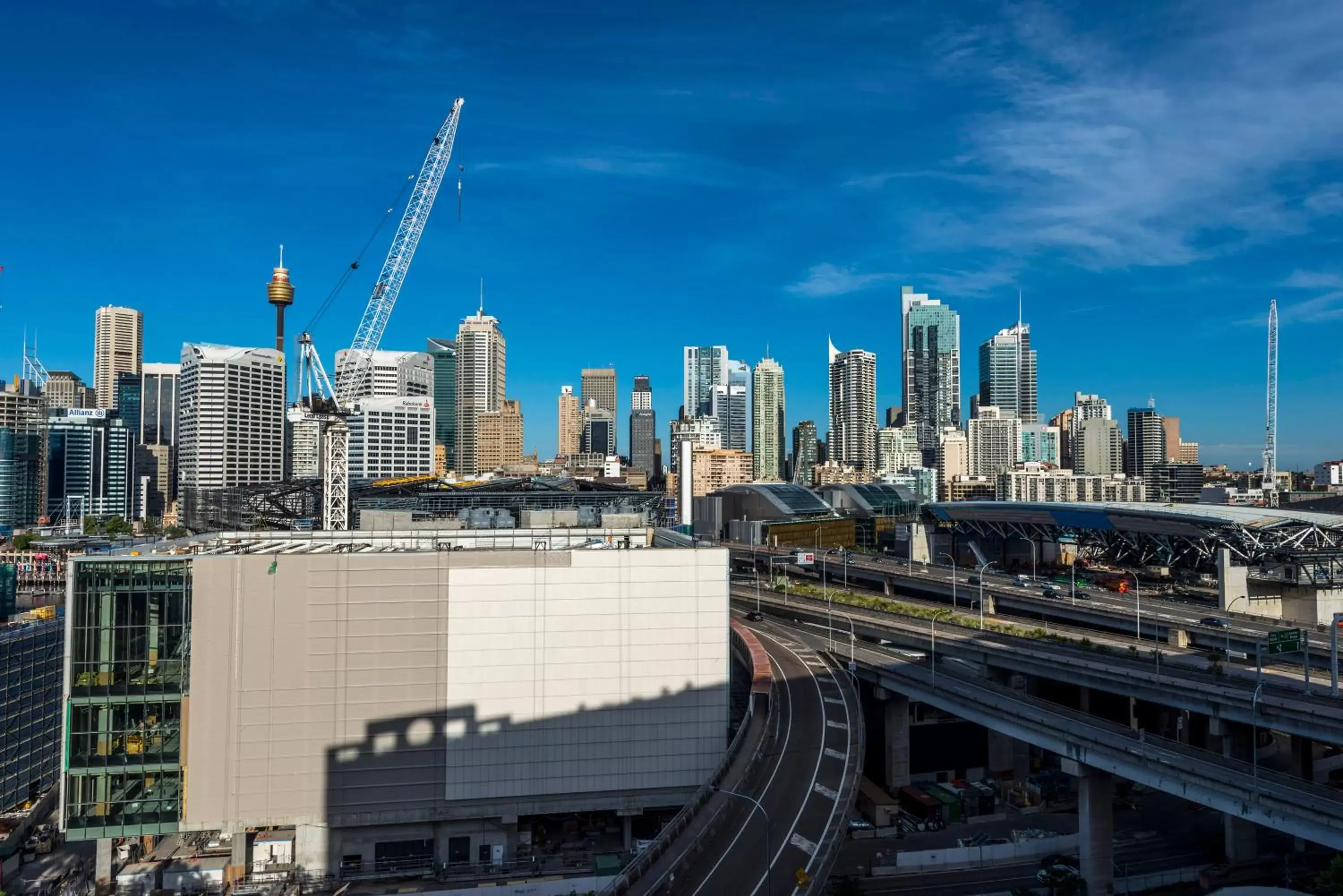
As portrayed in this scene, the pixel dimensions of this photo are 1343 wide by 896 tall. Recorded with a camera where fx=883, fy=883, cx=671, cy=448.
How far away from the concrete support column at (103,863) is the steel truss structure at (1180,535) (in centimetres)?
10571

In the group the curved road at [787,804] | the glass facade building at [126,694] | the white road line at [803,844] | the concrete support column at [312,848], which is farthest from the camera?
the concrete support column at [312,848]

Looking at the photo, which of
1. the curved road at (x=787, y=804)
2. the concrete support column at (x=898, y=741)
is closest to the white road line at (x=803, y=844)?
the curved road at (x=787, y=804)

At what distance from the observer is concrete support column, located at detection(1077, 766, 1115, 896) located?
47.6 metres

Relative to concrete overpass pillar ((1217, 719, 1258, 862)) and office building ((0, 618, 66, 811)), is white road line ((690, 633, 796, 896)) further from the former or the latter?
office building ((0, 618, 66, 811))

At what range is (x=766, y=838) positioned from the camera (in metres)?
42.2

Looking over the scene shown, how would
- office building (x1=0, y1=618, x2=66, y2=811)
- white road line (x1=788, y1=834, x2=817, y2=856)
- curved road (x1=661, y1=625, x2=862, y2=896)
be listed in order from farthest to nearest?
1. office building (x1=0, y1=618, x2=66, y2=811)
2. white road line (x1=788, y1=834, x2=817, y2=856)
3. curved road (x1=661, y1=625, x2=862, y2=896)

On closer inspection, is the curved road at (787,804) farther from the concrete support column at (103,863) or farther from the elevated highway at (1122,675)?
the concrete support column at (103,863)

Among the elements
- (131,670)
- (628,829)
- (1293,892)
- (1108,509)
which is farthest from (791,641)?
(1108,509)

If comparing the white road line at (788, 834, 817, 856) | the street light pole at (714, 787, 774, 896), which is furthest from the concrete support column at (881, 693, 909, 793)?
the white road line at (788, 834, 817, 856)

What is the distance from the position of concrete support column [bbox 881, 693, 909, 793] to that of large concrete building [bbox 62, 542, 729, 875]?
20.7 meters

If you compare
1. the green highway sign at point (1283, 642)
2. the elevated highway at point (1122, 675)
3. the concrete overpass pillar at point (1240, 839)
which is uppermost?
the green highway sign at point (1283, 642)

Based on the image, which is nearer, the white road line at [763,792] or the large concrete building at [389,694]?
the white road line at [763,792]

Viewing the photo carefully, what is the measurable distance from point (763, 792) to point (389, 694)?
21.5m

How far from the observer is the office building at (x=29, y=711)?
217 feet
